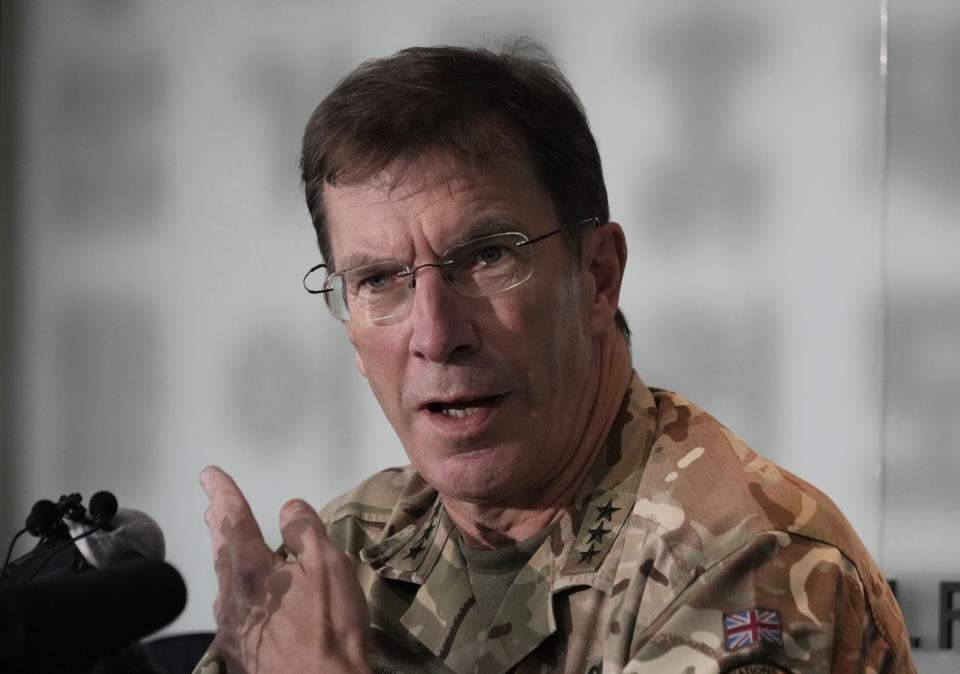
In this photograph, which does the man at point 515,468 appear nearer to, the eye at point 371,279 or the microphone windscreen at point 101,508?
the eye at point 371,279

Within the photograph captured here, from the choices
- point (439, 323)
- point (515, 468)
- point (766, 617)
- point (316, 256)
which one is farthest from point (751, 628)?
point (316, 256)

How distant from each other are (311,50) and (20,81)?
1036 millimetres

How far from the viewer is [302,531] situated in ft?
4.04

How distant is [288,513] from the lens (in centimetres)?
129

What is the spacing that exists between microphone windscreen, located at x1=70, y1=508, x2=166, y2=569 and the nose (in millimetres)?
351

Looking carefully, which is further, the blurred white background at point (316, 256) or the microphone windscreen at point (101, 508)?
the blurred white background at point (316, 256)

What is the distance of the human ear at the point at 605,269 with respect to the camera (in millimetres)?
1458

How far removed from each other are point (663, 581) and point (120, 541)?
0.54 metres

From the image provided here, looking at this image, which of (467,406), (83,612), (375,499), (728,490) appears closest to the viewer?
(83,612)

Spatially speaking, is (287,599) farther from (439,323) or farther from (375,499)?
(375,499)

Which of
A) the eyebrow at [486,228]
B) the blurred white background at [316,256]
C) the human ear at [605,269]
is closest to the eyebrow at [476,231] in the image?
the eyebrow at [486,228]

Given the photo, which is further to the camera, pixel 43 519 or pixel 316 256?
pixel 316 256

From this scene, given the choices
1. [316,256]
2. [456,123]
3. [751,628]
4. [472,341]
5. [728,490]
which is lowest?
[751,628]

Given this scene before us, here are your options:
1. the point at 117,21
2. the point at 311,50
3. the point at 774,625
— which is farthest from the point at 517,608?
the point at 117,21
